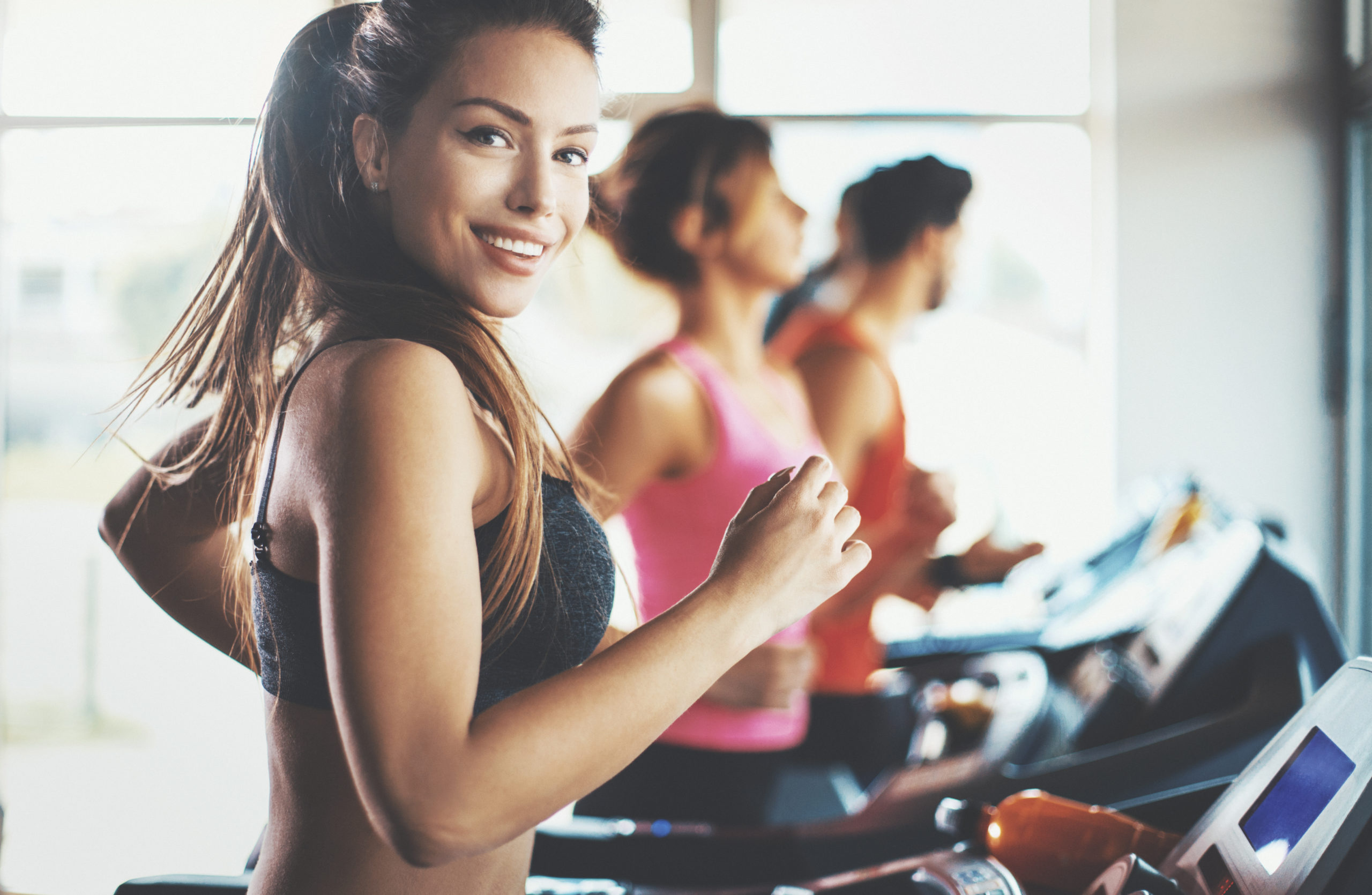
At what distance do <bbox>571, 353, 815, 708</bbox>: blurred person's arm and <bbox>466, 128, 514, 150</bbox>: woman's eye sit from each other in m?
0.70

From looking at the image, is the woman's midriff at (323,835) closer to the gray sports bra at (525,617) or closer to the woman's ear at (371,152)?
the gray sports bra at (525,617)

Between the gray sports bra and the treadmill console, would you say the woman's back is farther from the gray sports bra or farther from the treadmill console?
the treadmill console

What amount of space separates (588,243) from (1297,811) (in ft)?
10.5

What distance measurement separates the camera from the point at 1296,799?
774 mm

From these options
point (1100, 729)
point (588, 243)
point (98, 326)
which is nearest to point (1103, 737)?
point (1100, 729)

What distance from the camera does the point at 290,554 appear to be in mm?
738

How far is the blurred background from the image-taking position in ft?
12.1

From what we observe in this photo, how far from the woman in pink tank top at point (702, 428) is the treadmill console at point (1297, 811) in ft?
2.51

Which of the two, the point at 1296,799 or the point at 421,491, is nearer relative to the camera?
the point at 421,491

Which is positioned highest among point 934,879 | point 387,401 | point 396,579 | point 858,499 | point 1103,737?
point 387,401

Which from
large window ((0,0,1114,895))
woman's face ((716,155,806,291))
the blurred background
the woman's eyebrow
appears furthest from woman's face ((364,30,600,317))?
large window ((0,0,1114,895))

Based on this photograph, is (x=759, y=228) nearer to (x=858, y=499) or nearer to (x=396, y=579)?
(x=858, y=499)

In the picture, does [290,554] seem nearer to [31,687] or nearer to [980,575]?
[980,575]

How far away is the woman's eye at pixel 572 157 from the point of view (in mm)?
878
